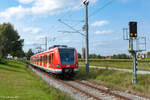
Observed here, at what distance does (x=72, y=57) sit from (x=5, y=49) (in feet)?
111

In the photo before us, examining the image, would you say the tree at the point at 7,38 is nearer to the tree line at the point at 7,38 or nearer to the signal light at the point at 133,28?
the tree line at the point at 7,38

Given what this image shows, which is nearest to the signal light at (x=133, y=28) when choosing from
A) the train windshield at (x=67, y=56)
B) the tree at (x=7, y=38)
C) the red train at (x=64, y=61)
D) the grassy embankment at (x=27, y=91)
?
the red train at (x=64, y=61)

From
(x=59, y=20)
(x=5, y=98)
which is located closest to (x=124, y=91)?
(x=5, y=98)

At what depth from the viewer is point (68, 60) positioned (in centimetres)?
1656

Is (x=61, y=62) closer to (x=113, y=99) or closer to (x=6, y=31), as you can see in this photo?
(x=113, y=99)

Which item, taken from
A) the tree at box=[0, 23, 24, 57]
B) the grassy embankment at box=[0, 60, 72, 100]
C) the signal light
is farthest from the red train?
the tree at box=[0, 23, 24, 57]

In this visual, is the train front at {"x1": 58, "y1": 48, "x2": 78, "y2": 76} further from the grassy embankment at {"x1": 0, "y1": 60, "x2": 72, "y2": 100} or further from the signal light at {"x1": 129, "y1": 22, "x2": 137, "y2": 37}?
the signal light at {"x1": 129, "y1": 22, "x2": 137, "y2": 37}

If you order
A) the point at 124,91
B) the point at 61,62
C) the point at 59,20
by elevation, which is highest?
the point at 59,20

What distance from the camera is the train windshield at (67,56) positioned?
16.4 meters

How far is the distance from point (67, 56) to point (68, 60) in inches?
14.8

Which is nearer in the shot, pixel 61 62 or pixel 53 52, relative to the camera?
pixel 61 62

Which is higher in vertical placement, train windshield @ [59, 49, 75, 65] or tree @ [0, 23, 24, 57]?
tree @ [0, 23, 24, 57]

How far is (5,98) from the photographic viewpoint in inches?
295

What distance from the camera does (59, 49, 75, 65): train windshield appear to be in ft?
53.7
